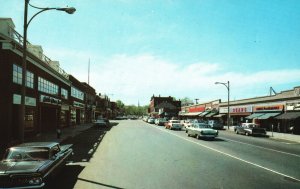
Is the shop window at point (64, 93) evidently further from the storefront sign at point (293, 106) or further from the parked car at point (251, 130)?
the storefront sign at point (293, 106)

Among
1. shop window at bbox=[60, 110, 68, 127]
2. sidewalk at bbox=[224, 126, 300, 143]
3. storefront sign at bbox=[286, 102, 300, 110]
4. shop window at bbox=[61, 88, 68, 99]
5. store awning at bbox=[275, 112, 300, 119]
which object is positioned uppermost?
shop window at bbox=[61, 88, 68, 99]

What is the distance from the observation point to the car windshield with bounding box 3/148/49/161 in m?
8.95

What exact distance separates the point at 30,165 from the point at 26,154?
985mm

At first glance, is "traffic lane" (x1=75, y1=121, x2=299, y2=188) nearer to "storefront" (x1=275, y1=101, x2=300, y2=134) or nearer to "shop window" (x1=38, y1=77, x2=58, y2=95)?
"shop window" (x1=38, y1=77, x2=58, y2=95)

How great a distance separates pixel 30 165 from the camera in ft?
27.0

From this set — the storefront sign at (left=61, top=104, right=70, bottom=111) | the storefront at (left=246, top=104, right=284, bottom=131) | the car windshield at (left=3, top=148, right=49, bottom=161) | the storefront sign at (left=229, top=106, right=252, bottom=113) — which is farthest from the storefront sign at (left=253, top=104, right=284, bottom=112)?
the car windshield at (left=3, top=148, right=49, bottom=161)

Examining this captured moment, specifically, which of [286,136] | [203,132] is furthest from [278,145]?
[286,136]

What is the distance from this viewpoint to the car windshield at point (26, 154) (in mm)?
8953

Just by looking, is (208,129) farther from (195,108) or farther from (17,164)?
(195,108)

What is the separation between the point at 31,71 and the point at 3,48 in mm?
5794

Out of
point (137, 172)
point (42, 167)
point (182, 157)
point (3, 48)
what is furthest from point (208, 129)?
point (42, 167)

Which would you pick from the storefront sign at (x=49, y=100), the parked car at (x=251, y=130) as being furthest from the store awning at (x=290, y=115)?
the storefront sign at (x=49, y=100)

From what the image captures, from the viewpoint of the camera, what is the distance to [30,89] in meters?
25.1

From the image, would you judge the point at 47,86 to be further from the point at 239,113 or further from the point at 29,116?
the point at 239,113
